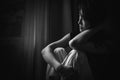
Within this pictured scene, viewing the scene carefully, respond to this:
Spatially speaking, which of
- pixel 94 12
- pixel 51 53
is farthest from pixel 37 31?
pixel 94 12

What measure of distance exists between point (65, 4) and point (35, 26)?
343mm

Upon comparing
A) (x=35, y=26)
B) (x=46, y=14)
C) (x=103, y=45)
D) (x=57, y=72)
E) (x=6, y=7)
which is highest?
(x=6, y=7)

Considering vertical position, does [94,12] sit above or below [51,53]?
above

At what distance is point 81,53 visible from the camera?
1.03 meters

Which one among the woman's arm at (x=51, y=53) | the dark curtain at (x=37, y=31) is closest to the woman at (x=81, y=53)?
the woman's arm at (x=51, y=53)

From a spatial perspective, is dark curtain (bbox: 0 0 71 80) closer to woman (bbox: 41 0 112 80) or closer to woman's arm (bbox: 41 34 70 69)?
woman's arm (bbox: 41 34 70 69)

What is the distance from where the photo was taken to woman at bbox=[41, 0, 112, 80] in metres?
0.99

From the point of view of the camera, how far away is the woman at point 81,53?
0.99 meters

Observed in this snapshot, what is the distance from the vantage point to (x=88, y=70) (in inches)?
39.9

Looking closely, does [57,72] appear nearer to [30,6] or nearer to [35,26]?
[35,26]

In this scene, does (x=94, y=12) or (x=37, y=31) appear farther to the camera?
(x=37, y=31)

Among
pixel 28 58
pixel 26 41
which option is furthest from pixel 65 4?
pixel 28 58

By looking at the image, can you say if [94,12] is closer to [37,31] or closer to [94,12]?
[94,12]

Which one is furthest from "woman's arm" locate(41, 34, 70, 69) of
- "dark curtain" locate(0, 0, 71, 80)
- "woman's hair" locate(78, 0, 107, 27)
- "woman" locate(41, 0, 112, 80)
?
"dark curtain" locate(0, 0, 71, 80)
